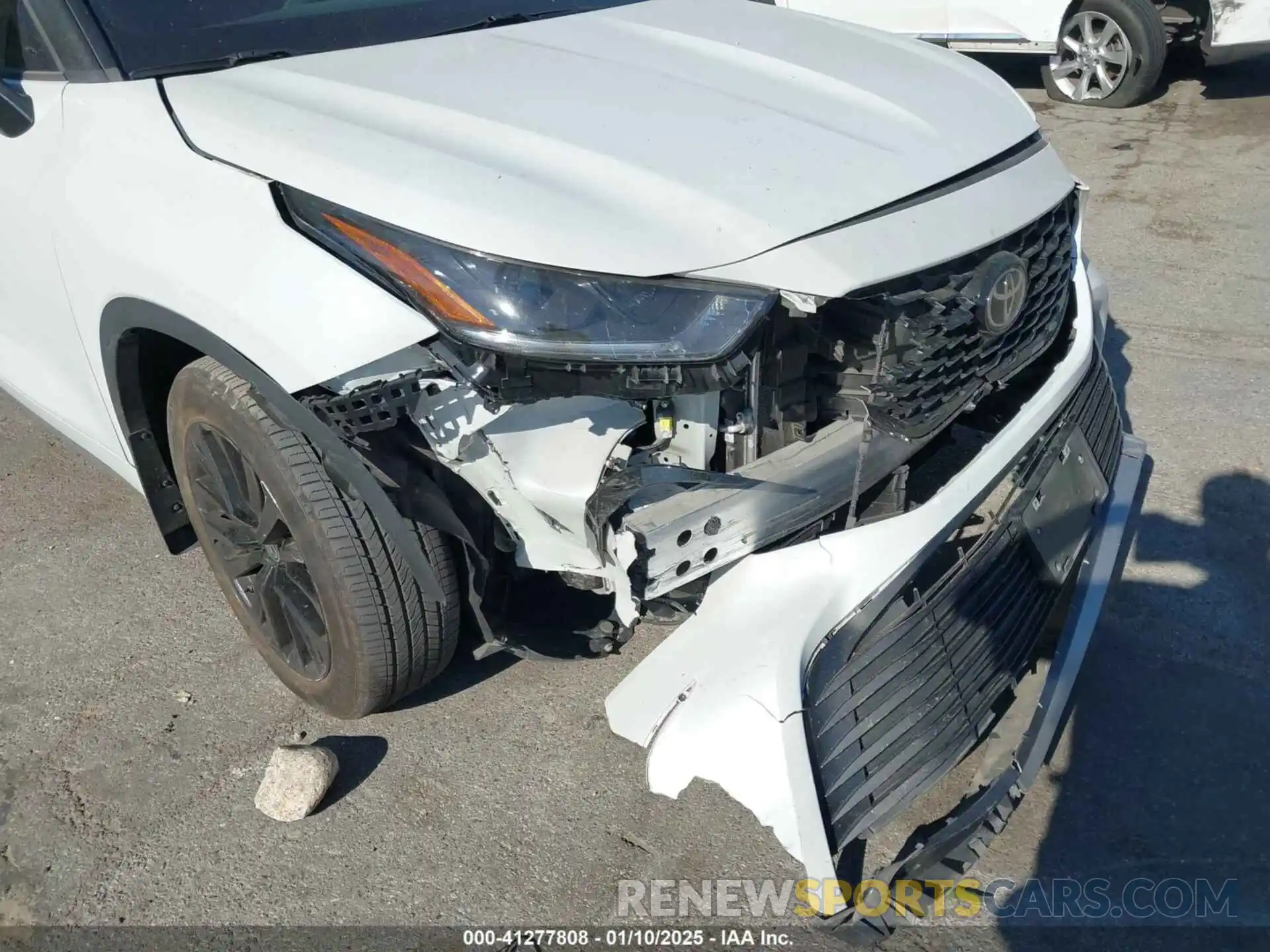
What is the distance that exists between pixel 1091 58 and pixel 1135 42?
30cm

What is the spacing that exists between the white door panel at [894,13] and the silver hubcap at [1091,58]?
839 millimetres

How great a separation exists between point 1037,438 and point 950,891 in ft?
3.00

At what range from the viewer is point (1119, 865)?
6.75ft

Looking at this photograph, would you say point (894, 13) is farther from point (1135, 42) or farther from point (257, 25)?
point (257, 25)

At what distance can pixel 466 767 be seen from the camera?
92.8 inches

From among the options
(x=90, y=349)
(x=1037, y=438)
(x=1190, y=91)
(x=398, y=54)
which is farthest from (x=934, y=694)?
(x=1190, y=91)

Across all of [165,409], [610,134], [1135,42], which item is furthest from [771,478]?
[1135,42]

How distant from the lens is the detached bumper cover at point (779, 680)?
5.49ft

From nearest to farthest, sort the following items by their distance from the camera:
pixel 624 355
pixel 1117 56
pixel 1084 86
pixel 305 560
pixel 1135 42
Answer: pixel 624 355 → pixel 305 560 → pixel 1135 42 → pixel 1117 56 → pixel 1084 86

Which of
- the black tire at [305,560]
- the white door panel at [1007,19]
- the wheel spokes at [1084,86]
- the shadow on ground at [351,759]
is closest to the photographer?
the black tire at [305,560]

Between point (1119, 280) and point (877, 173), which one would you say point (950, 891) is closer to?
point (877, 173)

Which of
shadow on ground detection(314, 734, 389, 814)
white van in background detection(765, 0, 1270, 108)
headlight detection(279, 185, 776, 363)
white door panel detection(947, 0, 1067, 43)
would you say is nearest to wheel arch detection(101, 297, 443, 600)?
headlight detection(279, 185, 776, 363)

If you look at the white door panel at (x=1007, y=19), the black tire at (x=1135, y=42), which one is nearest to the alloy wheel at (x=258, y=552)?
the white door panel at (x=1007, y=19)

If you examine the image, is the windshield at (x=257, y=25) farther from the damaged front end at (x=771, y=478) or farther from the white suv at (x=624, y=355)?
the damaged front end at (x=771, y=478)
